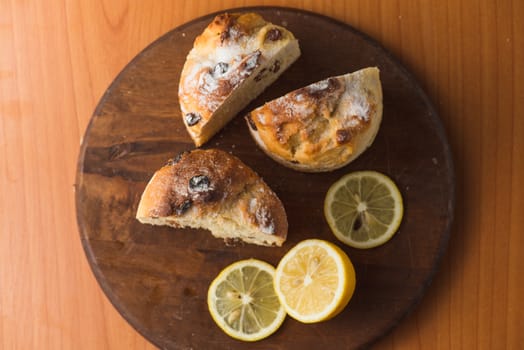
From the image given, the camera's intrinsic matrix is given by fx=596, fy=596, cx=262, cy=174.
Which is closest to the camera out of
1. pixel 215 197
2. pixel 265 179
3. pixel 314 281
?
pixel 314 281

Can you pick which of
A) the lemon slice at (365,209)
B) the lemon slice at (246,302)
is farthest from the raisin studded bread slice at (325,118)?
the lemon slice at (246,302)

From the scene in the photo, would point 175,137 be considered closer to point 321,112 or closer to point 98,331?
point 321,112

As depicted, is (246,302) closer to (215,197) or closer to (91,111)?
(215,197)

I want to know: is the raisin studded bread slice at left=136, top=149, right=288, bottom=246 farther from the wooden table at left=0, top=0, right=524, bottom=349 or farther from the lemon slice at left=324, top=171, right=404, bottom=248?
the wooden table at left=0, top=0, right=524, bottom=349

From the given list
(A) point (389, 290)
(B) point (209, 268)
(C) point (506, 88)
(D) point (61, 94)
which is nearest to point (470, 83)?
(C) point (506, 88)

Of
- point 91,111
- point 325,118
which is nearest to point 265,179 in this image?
point 325,118

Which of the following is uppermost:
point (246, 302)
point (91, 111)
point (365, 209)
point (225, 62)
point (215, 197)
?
point (225, 62)
